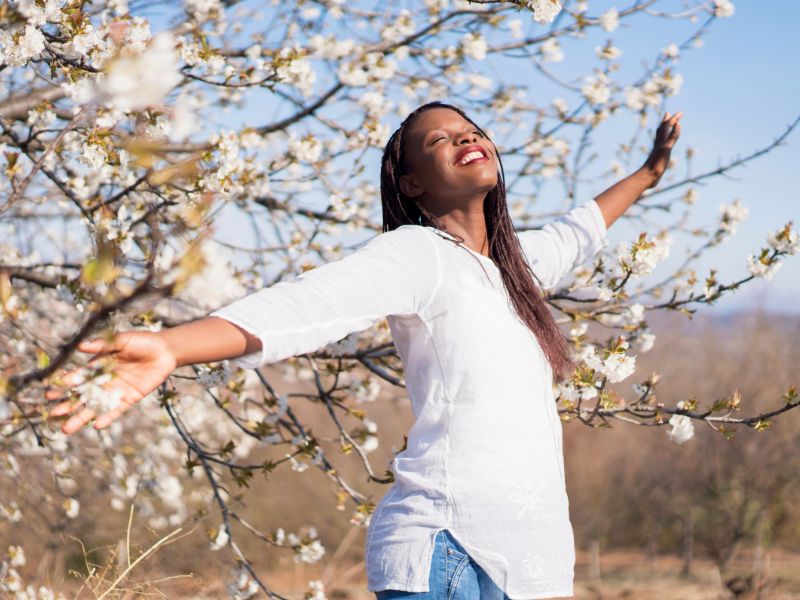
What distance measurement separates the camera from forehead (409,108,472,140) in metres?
2.19

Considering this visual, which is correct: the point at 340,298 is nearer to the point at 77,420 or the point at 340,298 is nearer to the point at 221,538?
the point at 77,420

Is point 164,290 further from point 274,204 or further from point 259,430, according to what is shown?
point 274,204

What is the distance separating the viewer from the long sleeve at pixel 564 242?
2.47 m

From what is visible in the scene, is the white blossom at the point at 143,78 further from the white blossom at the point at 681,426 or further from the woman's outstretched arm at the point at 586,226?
the white blossom at the point at 681,426

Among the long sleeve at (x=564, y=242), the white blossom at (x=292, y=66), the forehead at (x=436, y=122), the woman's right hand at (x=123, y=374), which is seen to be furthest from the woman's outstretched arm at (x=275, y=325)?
the white blossom at (x=292, y=66)

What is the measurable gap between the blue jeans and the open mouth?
82cm

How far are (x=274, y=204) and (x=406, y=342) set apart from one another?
237cm

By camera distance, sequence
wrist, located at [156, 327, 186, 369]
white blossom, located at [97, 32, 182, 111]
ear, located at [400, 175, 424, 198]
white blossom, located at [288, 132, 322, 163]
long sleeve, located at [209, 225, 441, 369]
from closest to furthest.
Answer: white blossom, located at [97, 32, 182, 111] < wrist, located at [156, 327, 186, 369] < long sleeve, located at [209, 225, 441, 369] < ear, located at [400, 175, 424, 198] < white blossom, located at [288, 132, 322, 163]

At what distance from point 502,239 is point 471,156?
0.79ft

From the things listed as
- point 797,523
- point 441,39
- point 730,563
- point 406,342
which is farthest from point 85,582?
point 797,523

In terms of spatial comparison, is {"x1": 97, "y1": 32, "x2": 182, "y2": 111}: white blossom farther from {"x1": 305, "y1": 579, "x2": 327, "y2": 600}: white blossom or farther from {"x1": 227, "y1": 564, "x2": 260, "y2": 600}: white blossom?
{"x1": 227, "y1": 564, "x2": 260, "y2": 600}: white blossom

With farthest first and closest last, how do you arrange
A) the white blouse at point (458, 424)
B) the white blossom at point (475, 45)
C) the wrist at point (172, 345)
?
the white blossom at point (475, 45)
the white blouse at point (458, 424)
the wrist at point (172, 345)

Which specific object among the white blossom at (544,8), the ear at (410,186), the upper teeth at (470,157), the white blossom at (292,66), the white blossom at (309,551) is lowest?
the white blossom at (309,551)

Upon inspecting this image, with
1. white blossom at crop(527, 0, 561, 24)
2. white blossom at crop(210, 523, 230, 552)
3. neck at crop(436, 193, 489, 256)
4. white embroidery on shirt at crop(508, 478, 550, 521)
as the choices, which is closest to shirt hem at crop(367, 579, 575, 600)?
white embroidery on shirt at crop(508, 478, 550, 521)
